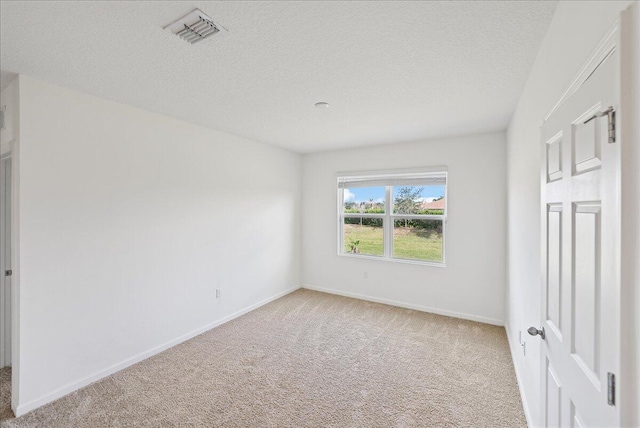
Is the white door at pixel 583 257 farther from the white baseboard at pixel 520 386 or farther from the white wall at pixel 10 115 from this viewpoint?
the white wall at pixel 10 115

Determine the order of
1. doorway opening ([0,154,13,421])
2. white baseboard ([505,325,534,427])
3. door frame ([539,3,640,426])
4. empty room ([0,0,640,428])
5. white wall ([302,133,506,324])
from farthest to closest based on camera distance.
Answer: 1. white wall ([302,133,506,324])
2. doorway opening ([0,154,13,421])
3. white baseboard ([505,325,534,427])
4. empty room ([0,0,640,428])
5. door frame ([539,3,640,426])

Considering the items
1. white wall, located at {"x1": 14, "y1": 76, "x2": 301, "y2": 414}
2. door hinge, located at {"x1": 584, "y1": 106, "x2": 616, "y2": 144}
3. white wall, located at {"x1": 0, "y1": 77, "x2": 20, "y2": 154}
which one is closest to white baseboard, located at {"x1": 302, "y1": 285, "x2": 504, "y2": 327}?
white wall, located at {"x1": 14, "y1": 76, "x2": 301, "y2": 414}

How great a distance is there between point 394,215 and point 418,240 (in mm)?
516

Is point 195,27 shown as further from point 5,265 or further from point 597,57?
point 5,265

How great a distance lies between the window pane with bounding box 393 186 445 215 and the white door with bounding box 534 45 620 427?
8.77ft

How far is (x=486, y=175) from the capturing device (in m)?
3.61

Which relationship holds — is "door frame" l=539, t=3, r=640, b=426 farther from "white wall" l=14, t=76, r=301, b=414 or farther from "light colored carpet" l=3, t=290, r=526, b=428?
"white wall" l=14, t=76, r=301, b=414

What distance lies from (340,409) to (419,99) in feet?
8.56

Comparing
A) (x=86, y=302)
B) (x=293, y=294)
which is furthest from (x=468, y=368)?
(x=86, y=302)

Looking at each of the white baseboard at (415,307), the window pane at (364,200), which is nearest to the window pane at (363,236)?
the window pane at (364,200)

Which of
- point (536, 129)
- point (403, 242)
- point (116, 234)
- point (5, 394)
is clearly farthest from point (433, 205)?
point (5, 394)

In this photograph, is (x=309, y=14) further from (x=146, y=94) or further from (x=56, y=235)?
(x=56, y=235)

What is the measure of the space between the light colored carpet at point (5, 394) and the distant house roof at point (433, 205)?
4.56 m

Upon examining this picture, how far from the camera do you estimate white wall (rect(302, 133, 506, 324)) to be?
3.57 m
